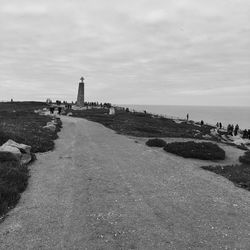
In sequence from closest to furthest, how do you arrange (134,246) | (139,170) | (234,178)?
(134,246), (234,178), (139,170)

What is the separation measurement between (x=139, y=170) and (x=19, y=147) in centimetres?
701

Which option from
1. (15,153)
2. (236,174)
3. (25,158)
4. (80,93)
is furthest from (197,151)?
(80,93)

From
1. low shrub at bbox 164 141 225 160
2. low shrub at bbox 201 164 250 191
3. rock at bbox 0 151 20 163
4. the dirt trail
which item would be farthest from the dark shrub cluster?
low shrub at bbox 164 141 225 160

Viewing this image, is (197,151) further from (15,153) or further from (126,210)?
(126,210)

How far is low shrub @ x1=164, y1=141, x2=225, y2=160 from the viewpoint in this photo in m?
20.5

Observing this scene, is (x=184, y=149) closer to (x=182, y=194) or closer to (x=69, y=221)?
(x=182, y=194)

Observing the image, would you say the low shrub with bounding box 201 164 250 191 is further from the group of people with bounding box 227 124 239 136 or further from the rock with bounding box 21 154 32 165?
the group of people with bounding box 227 124 239 136

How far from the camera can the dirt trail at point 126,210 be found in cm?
761

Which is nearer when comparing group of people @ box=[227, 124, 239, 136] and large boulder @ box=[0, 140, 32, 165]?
large boulder @ box=[0, 140, 32, 165]

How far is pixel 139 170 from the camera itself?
15.4 metres

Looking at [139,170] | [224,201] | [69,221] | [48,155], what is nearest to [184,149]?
[139,170]

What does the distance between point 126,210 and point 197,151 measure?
40.8 ft

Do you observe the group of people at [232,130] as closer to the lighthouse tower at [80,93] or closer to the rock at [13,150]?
the lighthouse tower at [80,93]

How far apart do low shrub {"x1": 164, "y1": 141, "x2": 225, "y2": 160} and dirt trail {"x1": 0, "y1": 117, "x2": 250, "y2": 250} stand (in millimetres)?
4300
